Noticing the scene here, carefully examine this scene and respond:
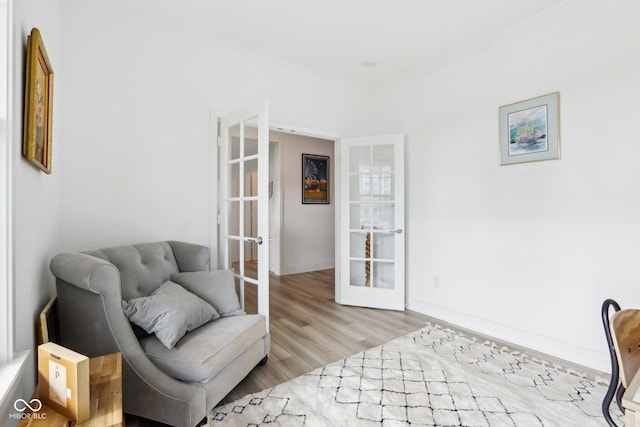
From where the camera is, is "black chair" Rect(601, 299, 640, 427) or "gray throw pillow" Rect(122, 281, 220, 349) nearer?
"black chair" Rect(601, 299, 640, 427)

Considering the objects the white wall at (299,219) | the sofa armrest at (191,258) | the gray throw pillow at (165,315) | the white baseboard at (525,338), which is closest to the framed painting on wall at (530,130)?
the white baseboard at (525,338)

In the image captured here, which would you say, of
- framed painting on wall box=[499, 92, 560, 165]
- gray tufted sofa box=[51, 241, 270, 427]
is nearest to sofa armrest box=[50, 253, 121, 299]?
gray tufted sofa box=[51, 241, 270, 427]

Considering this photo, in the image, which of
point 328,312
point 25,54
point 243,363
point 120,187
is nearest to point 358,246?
point 328,312

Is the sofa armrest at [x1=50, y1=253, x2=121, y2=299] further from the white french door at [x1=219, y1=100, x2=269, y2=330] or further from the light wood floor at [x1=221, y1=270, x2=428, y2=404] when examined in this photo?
the white french door at [x1=219, y1=100, x2=269, y2=330]

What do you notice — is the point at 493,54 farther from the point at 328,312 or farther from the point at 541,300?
the point at 328,312

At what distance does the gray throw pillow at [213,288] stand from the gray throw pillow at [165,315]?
0.28 metres

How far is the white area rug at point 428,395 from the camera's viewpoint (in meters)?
1.71

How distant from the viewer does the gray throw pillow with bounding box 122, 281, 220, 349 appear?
164 cm

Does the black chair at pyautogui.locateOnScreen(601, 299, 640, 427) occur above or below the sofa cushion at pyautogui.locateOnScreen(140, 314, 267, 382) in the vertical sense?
above

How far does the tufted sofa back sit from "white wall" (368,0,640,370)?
250 centimetres

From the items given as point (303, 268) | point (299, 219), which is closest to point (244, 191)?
point (299, 219)

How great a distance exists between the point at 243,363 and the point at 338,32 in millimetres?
2680

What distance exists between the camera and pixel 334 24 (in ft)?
8.67

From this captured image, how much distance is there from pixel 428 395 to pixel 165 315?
5.20ft
